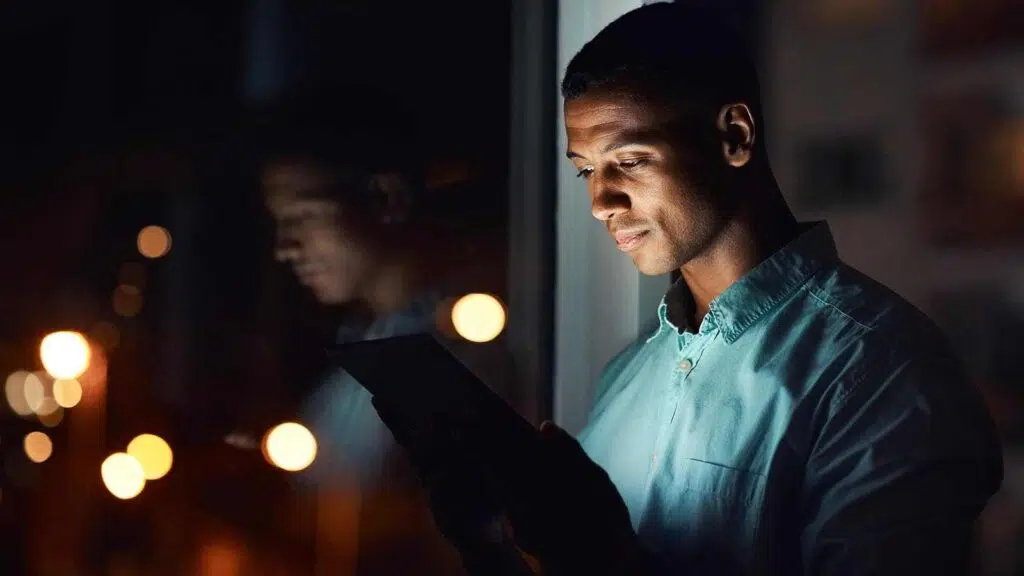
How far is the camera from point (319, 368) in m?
1.20

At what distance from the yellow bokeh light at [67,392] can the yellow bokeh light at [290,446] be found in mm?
245

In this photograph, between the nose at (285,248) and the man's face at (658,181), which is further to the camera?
the nose at (285,248)

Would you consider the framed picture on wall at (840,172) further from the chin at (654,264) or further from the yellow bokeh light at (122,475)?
the yellow bokeh light at (122,475)

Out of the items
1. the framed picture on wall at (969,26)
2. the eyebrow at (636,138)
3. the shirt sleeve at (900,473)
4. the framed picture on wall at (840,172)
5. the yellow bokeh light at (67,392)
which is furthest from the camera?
the framed picture on wall at (840,172)

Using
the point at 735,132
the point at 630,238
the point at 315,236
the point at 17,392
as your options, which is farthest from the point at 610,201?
the point at 17,392

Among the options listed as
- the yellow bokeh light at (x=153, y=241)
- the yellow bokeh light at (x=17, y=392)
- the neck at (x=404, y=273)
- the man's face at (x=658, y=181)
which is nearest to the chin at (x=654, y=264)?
the man's face at (x=658, y=181)

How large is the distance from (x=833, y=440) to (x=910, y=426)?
0.07 m

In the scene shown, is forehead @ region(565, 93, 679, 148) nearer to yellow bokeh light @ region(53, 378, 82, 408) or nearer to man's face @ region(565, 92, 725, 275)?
man's face @ region(565, 92, 725, 275)

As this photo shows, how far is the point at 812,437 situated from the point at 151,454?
0.78 metres

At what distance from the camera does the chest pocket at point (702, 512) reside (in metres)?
0.83

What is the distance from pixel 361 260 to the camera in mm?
1250

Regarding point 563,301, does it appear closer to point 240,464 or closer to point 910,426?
point 240,464

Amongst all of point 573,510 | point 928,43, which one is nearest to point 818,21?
point 928,43

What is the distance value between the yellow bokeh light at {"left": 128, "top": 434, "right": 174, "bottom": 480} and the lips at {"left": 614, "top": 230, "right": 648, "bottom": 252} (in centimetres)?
62
